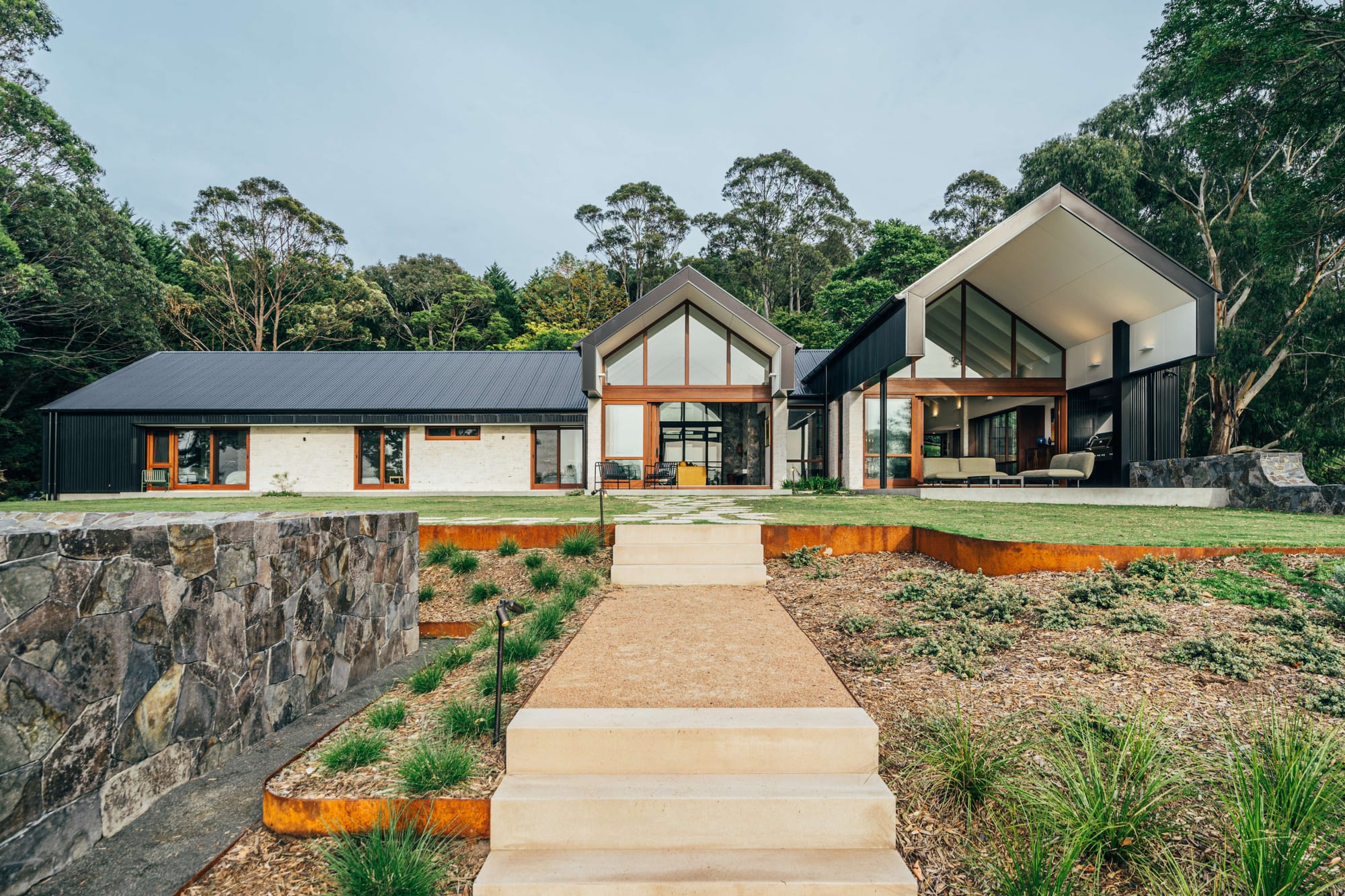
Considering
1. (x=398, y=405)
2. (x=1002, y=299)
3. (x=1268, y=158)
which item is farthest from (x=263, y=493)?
(x=1268, y=158)

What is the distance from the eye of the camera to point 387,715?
3.12 metres

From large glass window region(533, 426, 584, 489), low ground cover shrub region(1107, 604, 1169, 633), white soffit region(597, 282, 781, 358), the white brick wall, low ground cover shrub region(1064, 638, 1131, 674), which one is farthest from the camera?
large glass window region(533, 426, 584, 489)

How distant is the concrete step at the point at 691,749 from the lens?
2.59m

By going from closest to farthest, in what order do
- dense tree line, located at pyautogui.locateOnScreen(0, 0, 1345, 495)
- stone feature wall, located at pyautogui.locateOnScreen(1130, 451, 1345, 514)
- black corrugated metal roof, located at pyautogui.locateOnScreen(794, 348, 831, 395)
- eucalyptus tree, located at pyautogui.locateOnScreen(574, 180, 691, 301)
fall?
stone feature wall, located at pyautogui.locateOnScreen(1130, 451, 1345, 514) → dense tree line, located at pyautogui.locateOnScreen(0, 0, 1345, 495) → black corrugated metal roof, located at pyautogui.locateOnScreen(794, 348, 831, 395) → eucalyptus tree, located at pyautogui.locateOnScreen(574, 180, 691, 301)

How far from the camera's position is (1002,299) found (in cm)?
1334

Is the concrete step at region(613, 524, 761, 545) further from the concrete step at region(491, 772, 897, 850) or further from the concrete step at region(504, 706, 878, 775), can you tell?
the concrete step at region(491, 772, 897, 850)

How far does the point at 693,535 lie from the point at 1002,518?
12.9ft

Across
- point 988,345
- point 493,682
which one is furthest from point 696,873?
point 988,345

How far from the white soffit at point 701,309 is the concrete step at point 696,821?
12.2 meters

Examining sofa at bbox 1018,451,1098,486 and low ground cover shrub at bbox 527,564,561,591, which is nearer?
low ground cover shrub at bbox 527,564,561,591

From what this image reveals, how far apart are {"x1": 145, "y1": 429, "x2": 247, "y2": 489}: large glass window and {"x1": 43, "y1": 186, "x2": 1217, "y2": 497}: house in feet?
0.14

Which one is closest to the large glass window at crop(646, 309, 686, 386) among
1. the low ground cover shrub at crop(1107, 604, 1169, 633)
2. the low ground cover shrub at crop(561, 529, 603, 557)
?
the low ground cover shrub at crop(561, 529, 603, 557)

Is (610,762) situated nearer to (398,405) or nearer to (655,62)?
(398,405)

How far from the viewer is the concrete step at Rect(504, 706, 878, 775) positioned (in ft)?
8.48
